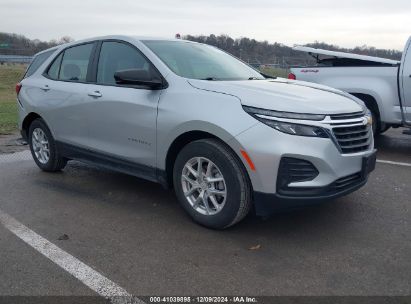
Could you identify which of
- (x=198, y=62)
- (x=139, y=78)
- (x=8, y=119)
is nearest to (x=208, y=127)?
(x=139, y=78)

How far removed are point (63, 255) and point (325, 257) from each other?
2.08 meters

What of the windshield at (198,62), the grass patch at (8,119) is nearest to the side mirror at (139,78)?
the windshield at (198,62)

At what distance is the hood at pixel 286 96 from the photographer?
3.67 m

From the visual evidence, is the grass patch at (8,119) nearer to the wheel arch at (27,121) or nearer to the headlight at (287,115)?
the wheel arch at (27,121)

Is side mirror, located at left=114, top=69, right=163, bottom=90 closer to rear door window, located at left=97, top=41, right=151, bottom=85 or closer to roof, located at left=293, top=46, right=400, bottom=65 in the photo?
rear door window, located at left=97, top=41, right=151, bottom=85

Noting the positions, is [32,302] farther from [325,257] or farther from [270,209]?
[325,257]

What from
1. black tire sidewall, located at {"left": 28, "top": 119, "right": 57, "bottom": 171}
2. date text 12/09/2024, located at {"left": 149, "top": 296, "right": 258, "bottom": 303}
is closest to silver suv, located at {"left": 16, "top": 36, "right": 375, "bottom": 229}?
black tire sidewall, located at {"left": 28, "top": 119, "right": 57, "bottom": 171}

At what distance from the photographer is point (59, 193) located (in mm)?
5203

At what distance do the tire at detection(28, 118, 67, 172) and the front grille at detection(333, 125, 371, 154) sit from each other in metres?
3.65

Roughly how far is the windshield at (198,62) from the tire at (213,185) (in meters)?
0.86

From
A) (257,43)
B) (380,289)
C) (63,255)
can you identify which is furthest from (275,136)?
(257,43)

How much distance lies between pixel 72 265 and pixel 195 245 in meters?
0.99

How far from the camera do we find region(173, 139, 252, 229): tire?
3.75 m

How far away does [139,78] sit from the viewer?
4191mm
